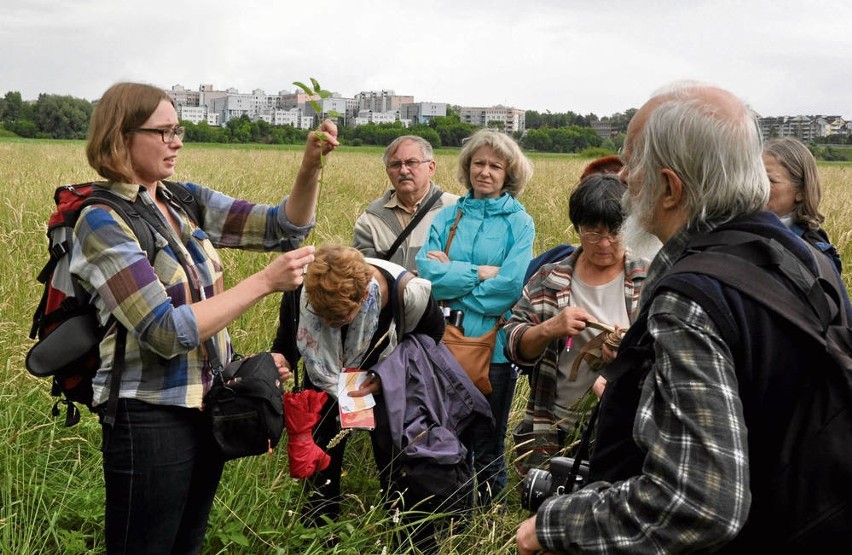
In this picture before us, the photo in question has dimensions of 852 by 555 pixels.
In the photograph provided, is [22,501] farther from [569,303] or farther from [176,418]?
[569,303]

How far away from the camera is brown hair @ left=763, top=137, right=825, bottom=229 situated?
146 inches

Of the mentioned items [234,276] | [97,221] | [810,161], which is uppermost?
[810,161]

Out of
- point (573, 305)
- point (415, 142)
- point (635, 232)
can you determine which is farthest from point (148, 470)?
point (415, 142)

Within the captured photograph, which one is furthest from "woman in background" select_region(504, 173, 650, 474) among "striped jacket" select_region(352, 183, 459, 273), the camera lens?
the camera lens

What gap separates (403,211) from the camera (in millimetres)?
4273

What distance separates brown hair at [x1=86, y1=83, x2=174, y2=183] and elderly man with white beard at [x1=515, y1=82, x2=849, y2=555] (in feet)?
4.61

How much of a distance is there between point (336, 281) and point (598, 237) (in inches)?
41.5

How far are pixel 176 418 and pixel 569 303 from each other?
5.35 feet

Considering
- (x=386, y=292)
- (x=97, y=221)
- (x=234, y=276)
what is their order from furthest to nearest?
1. (x=234, y=276)
2. (x=386, y=292)
3. (x=97, y=221)

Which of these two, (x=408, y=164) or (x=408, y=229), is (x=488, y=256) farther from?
(x=408, y=164)

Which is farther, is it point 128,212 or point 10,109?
point 10,109

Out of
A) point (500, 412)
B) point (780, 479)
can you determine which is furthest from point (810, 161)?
point (780, 479)

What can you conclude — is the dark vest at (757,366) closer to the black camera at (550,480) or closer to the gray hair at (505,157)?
the black camera at (550,480)

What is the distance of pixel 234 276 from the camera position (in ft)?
18.0
